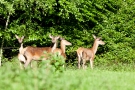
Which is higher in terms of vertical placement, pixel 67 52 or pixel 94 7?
pixel 94 7

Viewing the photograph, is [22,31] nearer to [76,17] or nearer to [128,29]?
[76,17]

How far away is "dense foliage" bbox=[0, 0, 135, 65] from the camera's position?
22.3 metres

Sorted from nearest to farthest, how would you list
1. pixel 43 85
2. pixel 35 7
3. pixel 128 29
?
pixel 43 85 → pixel 35 7 → pixel 128 29

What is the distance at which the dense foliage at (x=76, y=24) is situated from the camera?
73.1 ft

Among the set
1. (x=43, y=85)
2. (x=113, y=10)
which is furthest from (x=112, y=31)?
(x=43, y=85)

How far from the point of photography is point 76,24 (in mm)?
24703

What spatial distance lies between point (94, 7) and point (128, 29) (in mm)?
2855

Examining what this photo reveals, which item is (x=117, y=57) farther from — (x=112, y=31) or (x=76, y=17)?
(x=76, y=17)

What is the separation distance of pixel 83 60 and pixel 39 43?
12.9ft

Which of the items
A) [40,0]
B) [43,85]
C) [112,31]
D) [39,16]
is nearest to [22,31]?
[39,16]

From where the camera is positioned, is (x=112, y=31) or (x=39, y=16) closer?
(x=39, y=16)

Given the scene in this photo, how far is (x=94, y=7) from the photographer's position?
24.4 meters

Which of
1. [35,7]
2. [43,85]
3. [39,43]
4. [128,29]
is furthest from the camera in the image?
[128,29]

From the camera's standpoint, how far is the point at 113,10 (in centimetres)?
2567
